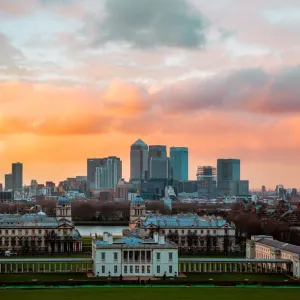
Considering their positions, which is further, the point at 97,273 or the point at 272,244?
the point at 272,244

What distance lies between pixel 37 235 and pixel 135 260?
121ft

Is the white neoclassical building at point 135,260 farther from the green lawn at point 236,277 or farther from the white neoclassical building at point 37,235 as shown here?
the white neoclassical building at point 37,235

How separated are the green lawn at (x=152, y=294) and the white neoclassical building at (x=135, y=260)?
12199mm

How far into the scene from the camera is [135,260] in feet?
267

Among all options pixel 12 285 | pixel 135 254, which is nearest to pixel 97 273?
pixel 135 254

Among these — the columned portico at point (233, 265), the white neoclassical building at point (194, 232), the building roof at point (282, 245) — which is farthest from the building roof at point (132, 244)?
the white neoclassical building at point (194, 232)

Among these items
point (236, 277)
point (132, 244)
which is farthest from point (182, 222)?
point (236, 277)

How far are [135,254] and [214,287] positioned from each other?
1331 centimetres

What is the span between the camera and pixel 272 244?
295 feet

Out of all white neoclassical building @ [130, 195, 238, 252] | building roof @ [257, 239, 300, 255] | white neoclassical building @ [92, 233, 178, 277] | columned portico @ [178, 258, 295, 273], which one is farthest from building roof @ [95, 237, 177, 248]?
white neoclassical building @ [130, 195, 238, 252]

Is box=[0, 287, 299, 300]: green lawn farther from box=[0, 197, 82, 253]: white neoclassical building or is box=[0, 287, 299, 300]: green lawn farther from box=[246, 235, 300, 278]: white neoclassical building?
box=[0, 197, 82, 253]: white neoclassical building

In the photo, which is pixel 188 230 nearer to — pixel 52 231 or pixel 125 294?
pixel 52 231

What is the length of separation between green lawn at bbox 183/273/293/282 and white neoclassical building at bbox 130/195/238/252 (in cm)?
2788

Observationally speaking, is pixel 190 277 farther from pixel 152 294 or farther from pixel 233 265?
pixel 152 294
